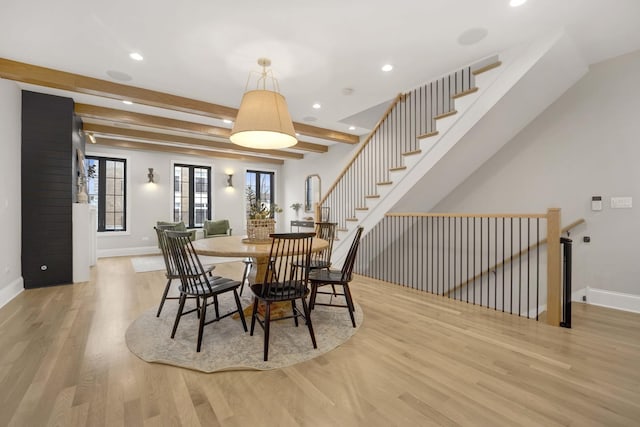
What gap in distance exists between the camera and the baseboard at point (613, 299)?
3.23m

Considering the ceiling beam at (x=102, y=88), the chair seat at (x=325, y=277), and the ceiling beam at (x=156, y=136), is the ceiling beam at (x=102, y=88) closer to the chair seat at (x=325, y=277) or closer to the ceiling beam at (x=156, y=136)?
the ceiling beam at (x=156, y=136)

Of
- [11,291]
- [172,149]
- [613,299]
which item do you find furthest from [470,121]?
[172,149]

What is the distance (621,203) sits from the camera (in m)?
3.37

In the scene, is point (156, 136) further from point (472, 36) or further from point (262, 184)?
point (472, 36)

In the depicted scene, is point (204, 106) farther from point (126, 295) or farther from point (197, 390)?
point (197, 390)

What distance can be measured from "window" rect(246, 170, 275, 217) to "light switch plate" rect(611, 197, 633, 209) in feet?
26.6

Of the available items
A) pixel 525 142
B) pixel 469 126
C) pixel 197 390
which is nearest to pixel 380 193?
pixel 469 126

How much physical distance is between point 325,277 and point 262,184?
7352 mm

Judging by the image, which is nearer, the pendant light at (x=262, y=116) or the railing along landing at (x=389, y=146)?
the pendant light at (x=262, y=116)

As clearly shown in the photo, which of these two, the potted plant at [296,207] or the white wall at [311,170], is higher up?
the white wall at [311,170]

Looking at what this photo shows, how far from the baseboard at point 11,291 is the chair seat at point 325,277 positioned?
3675 mm

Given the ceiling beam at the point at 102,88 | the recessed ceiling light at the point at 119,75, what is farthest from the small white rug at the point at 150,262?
the recessed ceiling light at the point at 119,75

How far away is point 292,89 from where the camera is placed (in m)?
4.11

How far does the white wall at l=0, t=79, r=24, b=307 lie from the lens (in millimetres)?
3408
